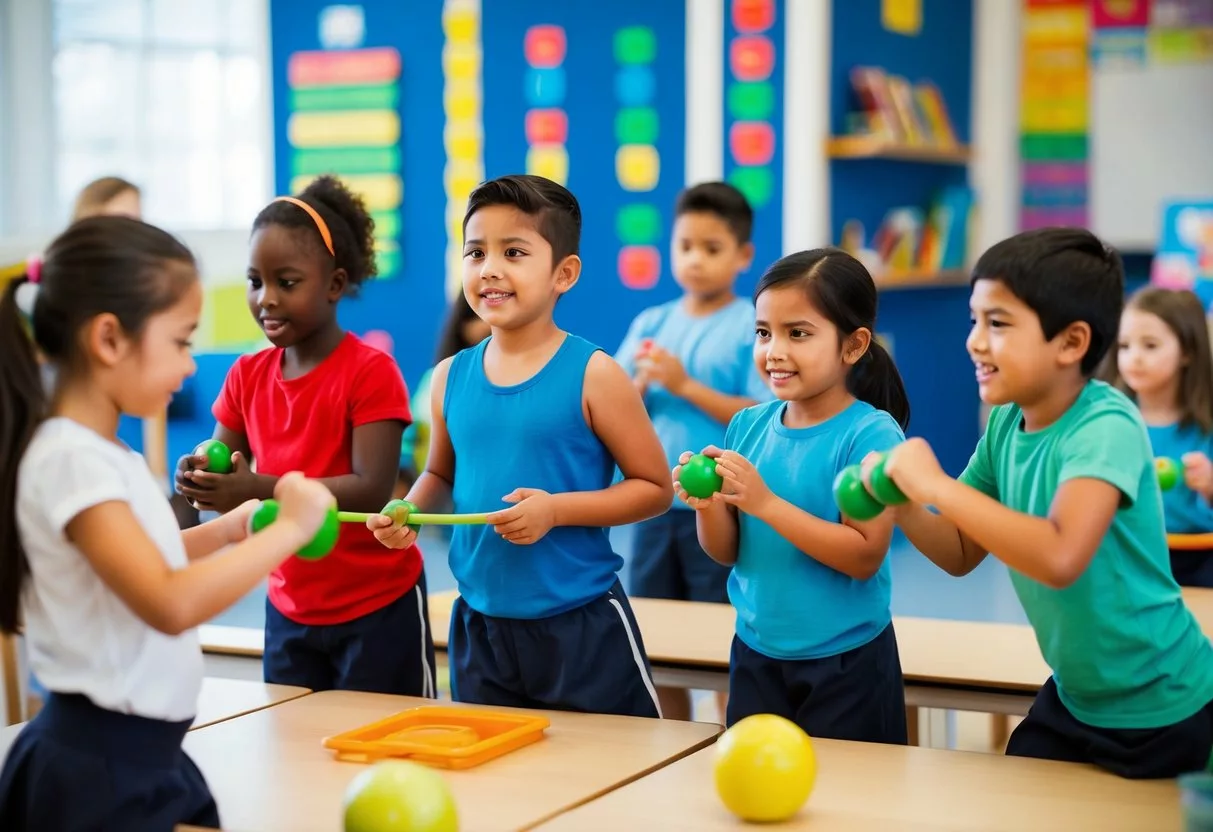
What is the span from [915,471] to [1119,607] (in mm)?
345

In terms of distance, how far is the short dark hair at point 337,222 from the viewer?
2.54 m

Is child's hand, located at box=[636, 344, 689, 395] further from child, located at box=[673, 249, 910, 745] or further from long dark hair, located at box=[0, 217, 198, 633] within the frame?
Result: long dark hair, located at box=[0, 217, 198, 633]

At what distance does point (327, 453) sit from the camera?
8.20 feet

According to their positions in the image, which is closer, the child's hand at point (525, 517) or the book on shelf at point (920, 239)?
the child's hand at point (525, 517)

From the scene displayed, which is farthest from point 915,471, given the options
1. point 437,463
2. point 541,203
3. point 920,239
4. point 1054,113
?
point 1054,113

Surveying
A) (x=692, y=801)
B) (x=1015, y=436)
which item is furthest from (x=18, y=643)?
(x=1015, y=436)

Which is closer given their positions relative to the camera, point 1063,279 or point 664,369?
point 1063,279

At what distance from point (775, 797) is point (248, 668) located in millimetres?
1523

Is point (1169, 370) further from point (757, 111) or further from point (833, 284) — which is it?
point (757, 111)

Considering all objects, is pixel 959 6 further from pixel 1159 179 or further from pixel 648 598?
pixel 648 598

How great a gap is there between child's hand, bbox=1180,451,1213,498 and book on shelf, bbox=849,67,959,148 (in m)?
3.15

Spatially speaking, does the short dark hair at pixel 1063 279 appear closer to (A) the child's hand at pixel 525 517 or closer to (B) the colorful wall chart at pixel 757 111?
(A) the child's hand at pixel 525 517

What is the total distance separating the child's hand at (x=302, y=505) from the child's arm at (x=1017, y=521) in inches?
25.8

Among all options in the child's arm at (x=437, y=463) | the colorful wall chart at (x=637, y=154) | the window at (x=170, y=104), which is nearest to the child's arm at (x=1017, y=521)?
the child's arm at (x=437, y=463)
